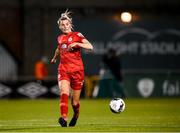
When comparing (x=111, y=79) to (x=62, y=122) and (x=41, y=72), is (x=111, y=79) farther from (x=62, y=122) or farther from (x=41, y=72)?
(x=62, y=122)

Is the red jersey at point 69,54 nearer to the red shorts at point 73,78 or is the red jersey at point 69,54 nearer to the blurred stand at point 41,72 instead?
the red shorts at point 73,78

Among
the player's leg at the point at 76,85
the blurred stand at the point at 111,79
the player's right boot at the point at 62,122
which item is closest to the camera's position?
the player's right boot at the point at 62,122

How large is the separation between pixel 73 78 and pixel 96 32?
25.6 metres

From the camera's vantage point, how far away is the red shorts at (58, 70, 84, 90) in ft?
54.4

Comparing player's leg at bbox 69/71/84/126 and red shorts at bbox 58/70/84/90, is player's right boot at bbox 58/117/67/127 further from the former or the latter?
red shorts at bbox 58/70/84/90

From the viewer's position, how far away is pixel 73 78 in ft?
54.9

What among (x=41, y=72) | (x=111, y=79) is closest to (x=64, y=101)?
(x=111, y=79)

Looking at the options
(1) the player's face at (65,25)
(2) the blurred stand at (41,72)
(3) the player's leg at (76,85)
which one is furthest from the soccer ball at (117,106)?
(2) the blurred stand at (41,72)

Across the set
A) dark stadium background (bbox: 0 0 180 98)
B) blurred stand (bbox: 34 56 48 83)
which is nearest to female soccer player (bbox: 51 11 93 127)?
blurred stand (bbox: 34 56 48 83)

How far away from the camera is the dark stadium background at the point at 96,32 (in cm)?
4141

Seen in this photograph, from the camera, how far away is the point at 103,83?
116ft

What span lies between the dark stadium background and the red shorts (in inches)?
928

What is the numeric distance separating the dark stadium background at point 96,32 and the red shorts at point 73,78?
23568 mm

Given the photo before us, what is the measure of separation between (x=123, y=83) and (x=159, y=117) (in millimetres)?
15808
